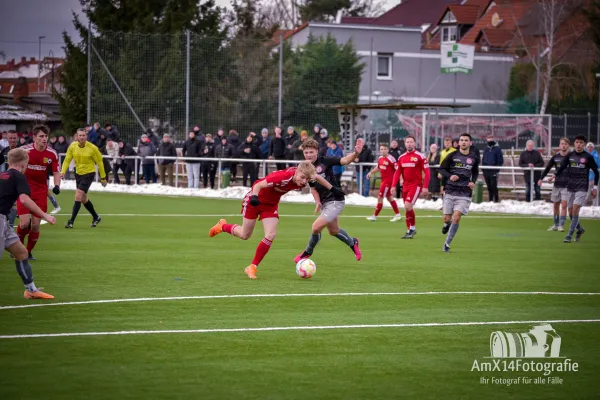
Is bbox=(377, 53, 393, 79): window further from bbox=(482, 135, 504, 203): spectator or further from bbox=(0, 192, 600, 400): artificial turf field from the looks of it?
bbox=(0, 192, 600, 400): artificial turf field

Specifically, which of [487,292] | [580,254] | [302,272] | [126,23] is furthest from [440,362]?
[126,23]

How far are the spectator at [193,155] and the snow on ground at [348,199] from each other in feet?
1.78

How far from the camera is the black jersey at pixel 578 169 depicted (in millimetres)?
19094

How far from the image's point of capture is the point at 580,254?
16.5 metres

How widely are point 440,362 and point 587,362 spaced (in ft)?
4.33

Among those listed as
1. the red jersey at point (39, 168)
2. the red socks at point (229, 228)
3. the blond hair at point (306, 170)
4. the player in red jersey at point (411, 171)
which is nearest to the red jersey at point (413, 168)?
the player in red jersey at point (411, 171)

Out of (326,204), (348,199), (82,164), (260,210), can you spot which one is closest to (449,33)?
(348,199)

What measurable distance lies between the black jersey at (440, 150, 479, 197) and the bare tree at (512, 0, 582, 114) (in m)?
34.7

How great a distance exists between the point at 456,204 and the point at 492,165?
1340 cm

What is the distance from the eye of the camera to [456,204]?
16.3 meters

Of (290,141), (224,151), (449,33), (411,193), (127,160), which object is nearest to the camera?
(411,193)

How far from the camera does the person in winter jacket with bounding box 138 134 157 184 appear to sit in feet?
112

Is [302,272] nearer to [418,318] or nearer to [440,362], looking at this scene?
[418,318]

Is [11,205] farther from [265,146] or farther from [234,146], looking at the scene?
[234,146]
